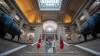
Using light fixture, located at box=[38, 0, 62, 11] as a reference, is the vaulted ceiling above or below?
below

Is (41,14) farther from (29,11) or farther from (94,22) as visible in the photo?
(94,22)

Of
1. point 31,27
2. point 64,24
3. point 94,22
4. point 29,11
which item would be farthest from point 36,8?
point 94,22

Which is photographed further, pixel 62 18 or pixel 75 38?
pixel 62 18

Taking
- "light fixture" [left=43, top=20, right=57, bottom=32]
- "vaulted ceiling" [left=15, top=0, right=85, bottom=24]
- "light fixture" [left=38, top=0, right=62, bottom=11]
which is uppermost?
"light fixture" [left=38, top=0, right=62, bottom=11]

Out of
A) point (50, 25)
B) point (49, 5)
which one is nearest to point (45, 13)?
point (49, 5)

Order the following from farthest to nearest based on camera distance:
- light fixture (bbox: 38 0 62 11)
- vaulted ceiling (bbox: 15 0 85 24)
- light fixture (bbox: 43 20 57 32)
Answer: light fixture (bbox: 43 20 57 32), light fixture (bbox: 38 0 62 11), vaulted ceiling (bbox: 15 0 85 24)

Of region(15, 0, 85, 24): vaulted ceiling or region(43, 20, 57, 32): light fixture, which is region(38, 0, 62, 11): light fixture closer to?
region(15, 0, 85, 24): vaulted ceiling

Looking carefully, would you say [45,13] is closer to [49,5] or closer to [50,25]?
[49,5]

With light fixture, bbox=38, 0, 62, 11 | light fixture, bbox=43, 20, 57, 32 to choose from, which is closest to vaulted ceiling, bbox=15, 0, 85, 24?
light fixture, bbox=38, 0, 62, 11

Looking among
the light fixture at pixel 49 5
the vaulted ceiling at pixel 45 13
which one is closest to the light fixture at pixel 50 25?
the vaulted ceiling at pixel 45 13

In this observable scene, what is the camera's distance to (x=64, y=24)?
23.3 m

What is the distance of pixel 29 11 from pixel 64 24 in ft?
23.7

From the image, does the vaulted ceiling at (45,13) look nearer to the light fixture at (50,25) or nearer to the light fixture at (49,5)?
the light fixture at (49,5)

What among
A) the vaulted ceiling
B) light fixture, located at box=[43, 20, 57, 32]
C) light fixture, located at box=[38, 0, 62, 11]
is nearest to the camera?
the vaulted ceiling
